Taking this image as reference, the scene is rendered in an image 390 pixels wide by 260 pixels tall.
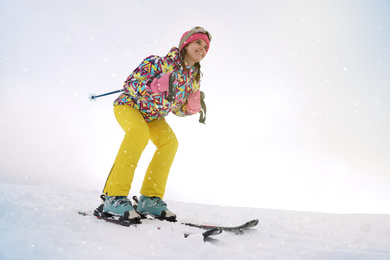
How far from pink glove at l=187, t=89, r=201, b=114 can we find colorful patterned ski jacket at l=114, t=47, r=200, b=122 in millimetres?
55

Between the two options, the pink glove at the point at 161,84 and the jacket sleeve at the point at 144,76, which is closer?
the pink glove at the point at 161,84

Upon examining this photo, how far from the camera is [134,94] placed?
3.22m

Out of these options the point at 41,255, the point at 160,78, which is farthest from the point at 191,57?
the point at 41,255

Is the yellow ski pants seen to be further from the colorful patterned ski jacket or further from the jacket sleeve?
the jacket sleeve

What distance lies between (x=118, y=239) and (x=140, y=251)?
30 centimetres

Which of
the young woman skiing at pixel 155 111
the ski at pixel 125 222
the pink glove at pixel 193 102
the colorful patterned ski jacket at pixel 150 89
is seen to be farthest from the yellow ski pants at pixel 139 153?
the pink glove at pixel 193 102

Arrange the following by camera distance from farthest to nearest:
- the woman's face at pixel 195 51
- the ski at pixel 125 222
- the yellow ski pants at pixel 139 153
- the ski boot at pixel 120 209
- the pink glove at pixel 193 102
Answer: the pink glove at pixel 193 102 < the woman's face at pixel 195 51 < the yellow ski pants at pixel 139 153 < the ski boot at pixel 120 209 < the ski at pixel 125 222

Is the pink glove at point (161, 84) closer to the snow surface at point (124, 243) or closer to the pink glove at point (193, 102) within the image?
the pink glove at point (193, 102)

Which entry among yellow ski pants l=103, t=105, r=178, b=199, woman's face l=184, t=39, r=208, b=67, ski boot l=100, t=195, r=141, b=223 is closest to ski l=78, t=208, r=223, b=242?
ski boot l=100, t=195, r=141, b=223

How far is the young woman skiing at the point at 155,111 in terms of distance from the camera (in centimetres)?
292

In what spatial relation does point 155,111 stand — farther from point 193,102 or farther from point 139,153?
point 139,153

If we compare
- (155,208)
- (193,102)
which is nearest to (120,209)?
(155,208)

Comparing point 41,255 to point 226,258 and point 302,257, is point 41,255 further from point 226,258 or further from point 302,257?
point 302,257

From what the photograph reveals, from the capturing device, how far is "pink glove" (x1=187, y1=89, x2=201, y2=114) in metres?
3.52
